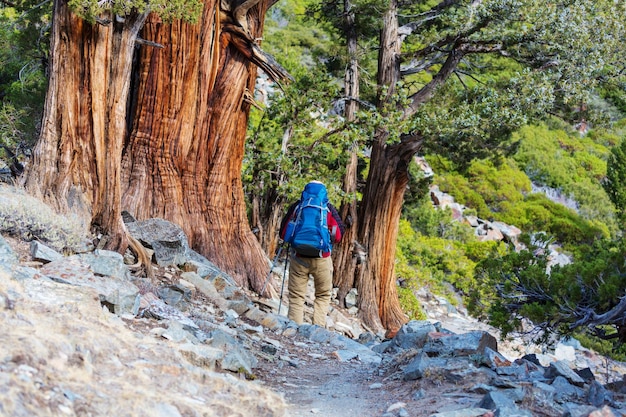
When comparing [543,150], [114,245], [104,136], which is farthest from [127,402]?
[543,150]

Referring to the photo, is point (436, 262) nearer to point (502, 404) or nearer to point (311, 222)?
point (311, 222)

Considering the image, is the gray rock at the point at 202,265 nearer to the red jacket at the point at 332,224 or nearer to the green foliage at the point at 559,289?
the red jacket at the point at 332,224

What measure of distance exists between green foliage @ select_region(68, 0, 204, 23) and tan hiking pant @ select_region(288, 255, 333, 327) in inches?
114

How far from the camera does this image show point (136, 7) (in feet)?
24.1

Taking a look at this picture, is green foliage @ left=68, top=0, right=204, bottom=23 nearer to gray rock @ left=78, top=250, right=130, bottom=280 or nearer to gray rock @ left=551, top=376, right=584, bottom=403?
gray rock @ left=78, top=250, right=130, bottom=280

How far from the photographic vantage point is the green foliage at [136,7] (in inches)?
275

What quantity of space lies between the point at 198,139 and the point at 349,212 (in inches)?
181

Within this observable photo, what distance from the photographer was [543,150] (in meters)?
37.3

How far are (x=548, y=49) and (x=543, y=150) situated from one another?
2665 cm

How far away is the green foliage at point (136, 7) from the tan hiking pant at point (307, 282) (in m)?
2.90

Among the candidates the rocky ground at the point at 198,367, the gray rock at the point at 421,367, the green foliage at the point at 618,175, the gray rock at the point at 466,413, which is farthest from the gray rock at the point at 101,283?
the green foliage at the point at 618,175

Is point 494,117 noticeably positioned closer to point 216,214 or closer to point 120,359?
point 216,214

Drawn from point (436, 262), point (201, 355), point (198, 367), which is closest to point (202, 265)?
point (201, 355)

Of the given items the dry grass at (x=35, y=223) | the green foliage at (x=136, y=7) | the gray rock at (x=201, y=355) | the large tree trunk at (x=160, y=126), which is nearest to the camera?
the gray rock at (x=201, y=355)
